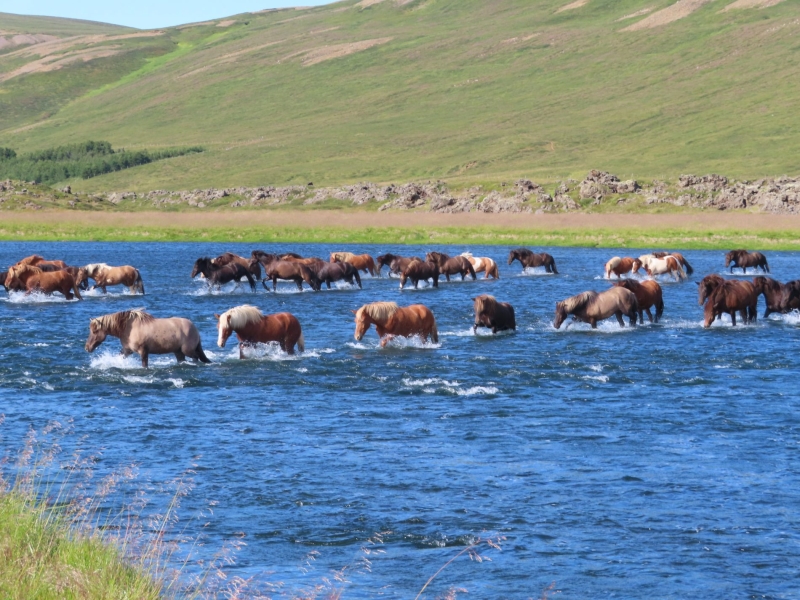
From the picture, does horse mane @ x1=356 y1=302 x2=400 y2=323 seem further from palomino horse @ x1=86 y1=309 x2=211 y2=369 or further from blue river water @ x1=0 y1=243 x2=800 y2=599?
palomino horse @ x1=86 y1=309 x2=211 y2=369

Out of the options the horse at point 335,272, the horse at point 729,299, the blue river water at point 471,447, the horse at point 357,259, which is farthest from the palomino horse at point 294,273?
the horse at point 729,299

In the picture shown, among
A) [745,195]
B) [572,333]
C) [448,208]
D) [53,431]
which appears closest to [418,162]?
[448,208]

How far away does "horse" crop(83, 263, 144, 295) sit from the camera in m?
37.8

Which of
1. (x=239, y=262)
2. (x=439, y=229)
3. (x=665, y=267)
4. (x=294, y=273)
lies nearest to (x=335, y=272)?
(x=294, y=273)

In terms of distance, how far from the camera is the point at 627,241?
6538 centimetres

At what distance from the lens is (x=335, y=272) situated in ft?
134

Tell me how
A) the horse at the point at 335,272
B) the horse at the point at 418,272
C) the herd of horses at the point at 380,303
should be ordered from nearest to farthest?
1. the herd of horses at the point at 380,303
2. the horse at the point at 418,272
3. the horse at the point at 335,272

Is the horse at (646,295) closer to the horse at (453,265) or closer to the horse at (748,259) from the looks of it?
the horse at (453,265)

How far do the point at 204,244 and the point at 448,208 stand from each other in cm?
3427

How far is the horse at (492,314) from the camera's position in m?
27.6

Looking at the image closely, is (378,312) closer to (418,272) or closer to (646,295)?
(646,295)

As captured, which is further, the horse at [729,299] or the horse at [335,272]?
the horse at [335,272]

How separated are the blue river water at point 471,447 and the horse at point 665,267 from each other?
15.2 meters

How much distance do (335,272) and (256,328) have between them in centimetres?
1789
